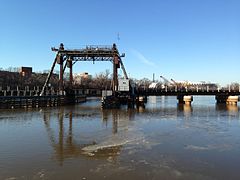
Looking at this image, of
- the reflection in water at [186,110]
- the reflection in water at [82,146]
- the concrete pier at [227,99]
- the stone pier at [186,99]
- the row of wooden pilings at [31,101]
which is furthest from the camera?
the stone pier at [186,99]

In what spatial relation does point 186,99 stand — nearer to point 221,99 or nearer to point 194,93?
point 194,93

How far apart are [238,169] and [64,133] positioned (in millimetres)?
13819

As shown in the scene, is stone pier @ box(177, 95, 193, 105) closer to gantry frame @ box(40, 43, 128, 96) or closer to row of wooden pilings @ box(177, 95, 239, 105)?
row of wooden pilings @ box(177, 95, 239, 105)

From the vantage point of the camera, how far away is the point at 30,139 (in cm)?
1925

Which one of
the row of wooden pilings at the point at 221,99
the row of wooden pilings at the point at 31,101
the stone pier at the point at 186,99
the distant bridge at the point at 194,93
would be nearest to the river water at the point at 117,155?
the row of wooden pilings at the point at 31,101

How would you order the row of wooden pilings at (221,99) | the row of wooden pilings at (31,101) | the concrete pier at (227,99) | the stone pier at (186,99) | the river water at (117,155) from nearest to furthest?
1. the river water at (117,155)
2. the row of wooden pilings at (31,101)
3. the concrete pier at (227,99)
4. the row of wooden pilings at (221,99)
5. the stone pier at (186,99)

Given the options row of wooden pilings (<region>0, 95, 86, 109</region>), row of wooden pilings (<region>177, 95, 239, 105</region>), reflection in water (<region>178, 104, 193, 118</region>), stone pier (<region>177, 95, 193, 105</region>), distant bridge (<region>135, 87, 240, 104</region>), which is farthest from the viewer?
stone pier (<region>177, 95, 193, 105</region>)

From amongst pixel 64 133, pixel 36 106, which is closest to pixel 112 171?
pixel 64 133

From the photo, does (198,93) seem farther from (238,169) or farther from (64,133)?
(238,169)

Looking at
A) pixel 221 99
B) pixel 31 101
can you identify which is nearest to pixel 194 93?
pixel 221 99

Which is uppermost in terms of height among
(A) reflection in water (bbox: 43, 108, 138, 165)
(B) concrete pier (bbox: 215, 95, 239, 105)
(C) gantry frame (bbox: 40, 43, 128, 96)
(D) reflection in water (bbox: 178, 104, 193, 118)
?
(C) gantry frame (bbox: 40, 43, 128, 96)

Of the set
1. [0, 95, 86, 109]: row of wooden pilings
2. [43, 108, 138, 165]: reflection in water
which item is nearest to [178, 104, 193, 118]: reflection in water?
[43, 108, 138, 165]: reflection in water

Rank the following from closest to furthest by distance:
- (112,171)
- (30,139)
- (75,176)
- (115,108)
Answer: (75,176) → (112,171) → (30,139) → (115,108)

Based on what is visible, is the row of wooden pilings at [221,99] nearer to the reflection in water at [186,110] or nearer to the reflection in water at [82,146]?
the reflection in water at [186,110]
